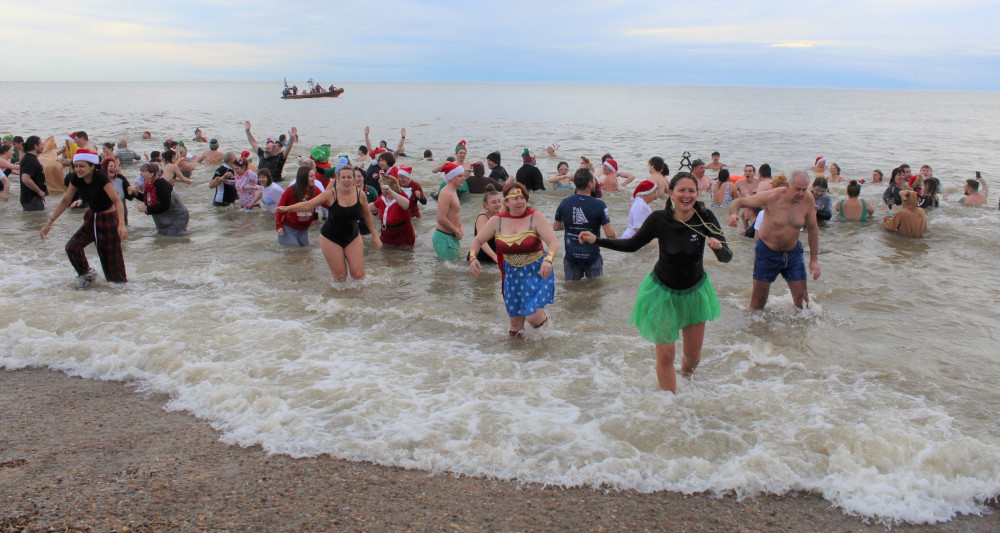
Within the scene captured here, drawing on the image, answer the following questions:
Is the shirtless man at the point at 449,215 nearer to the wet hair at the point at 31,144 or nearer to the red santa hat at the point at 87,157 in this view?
the red santa hat at the point at 87,157

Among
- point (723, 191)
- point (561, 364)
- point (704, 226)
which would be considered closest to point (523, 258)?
point (561, 364)

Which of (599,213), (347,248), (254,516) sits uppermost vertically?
(599,213)

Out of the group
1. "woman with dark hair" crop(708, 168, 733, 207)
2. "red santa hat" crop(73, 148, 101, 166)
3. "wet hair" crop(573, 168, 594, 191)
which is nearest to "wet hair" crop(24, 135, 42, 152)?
"red santa hat" crop(73, 148, 101, 166)

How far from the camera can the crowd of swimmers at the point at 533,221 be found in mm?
4523

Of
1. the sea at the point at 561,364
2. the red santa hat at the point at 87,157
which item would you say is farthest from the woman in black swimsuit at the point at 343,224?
the red santa hat at the point at 87,157

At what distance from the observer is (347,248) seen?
7.81 metres

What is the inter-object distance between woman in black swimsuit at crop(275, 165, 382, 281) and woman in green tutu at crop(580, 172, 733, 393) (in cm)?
395

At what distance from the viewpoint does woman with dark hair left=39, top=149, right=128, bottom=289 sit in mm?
7082

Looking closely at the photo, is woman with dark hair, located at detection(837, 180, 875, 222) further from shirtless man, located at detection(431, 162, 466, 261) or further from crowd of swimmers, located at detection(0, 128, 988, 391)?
shirtless man, located at detection(431, 162, 466, 261)

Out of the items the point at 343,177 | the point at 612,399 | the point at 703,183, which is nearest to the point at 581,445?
the point at 612,399

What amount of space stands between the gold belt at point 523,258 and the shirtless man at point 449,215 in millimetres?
2729

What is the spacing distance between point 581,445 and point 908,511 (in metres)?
1.91

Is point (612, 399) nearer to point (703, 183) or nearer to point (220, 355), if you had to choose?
point (220, 355)

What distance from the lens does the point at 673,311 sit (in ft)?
14.7
